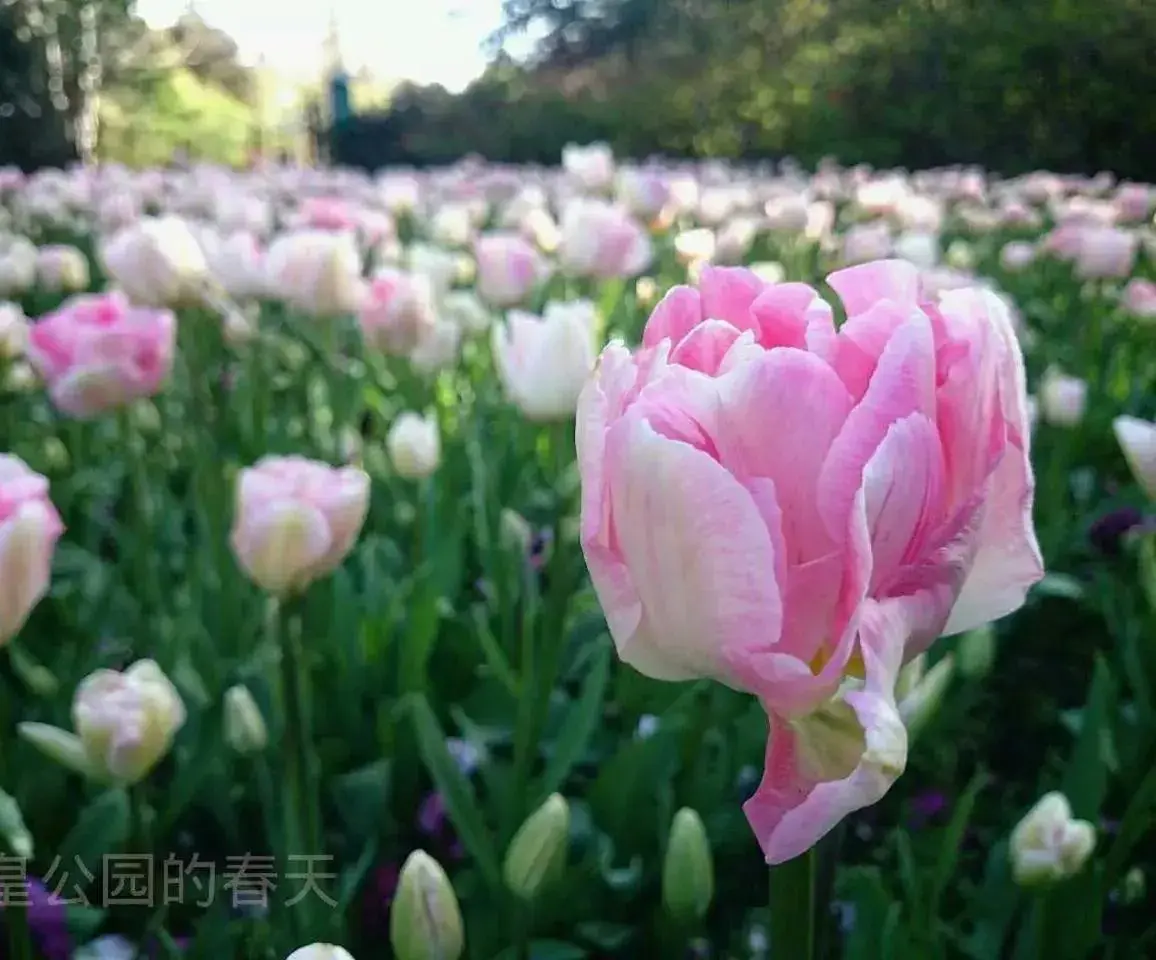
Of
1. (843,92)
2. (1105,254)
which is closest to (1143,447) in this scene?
(1105,254)

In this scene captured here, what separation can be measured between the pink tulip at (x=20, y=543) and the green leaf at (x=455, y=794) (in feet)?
0.71

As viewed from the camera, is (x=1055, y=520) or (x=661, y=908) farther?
(x=1055, y=520)

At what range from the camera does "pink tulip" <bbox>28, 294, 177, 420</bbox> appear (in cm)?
97

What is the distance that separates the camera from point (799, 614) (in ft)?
0.96

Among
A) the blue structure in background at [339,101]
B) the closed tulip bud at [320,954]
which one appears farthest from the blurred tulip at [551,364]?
the blue structure in background at [339,101]

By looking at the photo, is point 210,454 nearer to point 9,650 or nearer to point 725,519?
point 9,650

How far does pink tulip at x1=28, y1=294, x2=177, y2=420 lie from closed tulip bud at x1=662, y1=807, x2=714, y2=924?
664 mm

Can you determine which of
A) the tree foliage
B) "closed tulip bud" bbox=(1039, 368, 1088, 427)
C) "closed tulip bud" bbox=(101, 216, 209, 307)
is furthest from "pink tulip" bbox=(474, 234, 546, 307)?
the tree foliage

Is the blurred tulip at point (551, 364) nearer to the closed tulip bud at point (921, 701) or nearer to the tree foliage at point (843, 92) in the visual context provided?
the closed tulip bud at point (921, 701)

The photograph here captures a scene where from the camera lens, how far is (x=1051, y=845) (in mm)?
592

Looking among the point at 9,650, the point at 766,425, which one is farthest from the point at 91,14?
the point at 766,425

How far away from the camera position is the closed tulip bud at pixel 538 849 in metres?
0.53

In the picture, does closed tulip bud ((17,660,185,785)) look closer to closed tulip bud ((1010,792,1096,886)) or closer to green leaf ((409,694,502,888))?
green leaf ((409,694,502,888))

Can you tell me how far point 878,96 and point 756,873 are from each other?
3.73 meters
